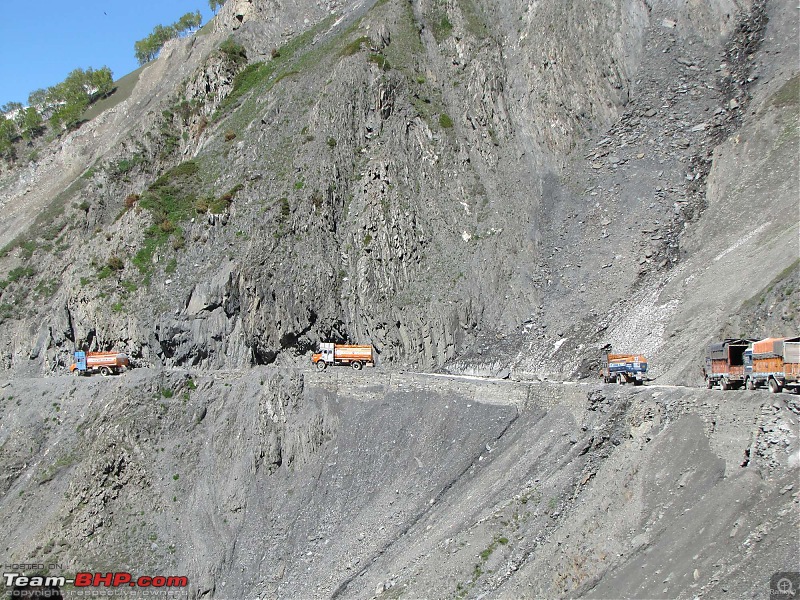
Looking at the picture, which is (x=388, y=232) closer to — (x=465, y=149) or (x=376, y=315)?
(x=376, y=315)

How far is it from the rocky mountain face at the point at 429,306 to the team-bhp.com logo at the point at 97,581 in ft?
3.23

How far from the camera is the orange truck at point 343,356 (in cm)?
4631

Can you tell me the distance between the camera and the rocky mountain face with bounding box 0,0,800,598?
28.1m

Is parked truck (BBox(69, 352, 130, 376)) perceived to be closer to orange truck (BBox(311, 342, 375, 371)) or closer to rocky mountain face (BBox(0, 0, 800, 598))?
rocky mountain face (BBox(0, 0, 800, 598))

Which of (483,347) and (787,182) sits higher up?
(787,182)

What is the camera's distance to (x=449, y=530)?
1240 inches

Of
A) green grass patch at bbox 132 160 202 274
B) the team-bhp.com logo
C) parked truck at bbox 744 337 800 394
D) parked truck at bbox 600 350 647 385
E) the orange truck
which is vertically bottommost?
the team-bhp.com logo

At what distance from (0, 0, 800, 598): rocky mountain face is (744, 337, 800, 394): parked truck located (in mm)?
2575

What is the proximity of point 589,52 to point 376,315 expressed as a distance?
26886 mm

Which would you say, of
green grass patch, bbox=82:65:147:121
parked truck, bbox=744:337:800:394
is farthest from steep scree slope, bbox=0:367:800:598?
green grass patch, bbox=82:65:147:121

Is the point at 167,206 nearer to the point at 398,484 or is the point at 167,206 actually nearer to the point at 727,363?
the point at 398,484

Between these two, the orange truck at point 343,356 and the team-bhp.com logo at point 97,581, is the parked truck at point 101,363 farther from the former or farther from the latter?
the team-bhp.com logo at point 97,581

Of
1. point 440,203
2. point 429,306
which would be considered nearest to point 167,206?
point 440,203

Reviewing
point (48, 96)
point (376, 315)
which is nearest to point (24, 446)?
point (376, 315)
